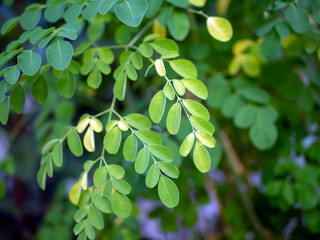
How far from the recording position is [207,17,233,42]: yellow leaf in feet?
2.45

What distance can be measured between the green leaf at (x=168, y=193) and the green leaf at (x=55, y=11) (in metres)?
0.48

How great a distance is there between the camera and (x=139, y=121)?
0.64 meters

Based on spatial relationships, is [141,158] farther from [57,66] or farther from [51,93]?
[51,93]

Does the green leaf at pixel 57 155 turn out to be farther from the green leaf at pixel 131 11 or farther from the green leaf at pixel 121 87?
the green leaf at pixel 131 11

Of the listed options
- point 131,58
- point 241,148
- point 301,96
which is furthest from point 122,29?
point 241,148

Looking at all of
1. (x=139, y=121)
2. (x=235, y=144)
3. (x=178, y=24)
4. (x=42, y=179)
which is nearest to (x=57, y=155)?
(x=42, y=179)

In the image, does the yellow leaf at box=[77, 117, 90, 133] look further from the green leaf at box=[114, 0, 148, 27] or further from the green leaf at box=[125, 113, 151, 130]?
the green leaf at box=[114, 0, 148, 27]

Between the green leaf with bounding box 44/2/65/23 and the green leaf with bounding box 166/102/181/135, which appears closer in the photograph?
the green leaf with bounding box 166/102/181/135

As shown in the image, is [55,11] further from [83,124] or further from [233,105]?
[233,105]

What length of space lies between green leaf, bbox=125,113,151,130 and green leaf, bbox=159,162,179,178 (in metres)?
0.09

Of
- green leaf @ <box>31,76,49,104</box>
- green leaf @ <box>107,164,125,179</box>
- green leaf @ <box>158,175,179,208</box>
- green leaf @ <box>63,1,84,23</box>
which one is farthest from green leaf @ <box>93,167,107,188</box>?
green leaf @ <box>63,1,84,23</box>

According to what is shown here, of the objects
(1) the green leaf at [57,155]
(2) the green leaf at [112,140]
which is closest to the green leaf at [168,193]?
(2) the green leaf at [112,140]

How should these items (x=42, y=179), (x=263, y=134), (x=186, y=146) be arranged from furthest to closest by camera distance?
(x=263, y=134)
(x=42, y=179)
(x=186, y=146)

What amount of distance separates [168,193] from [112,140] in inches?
5.7
